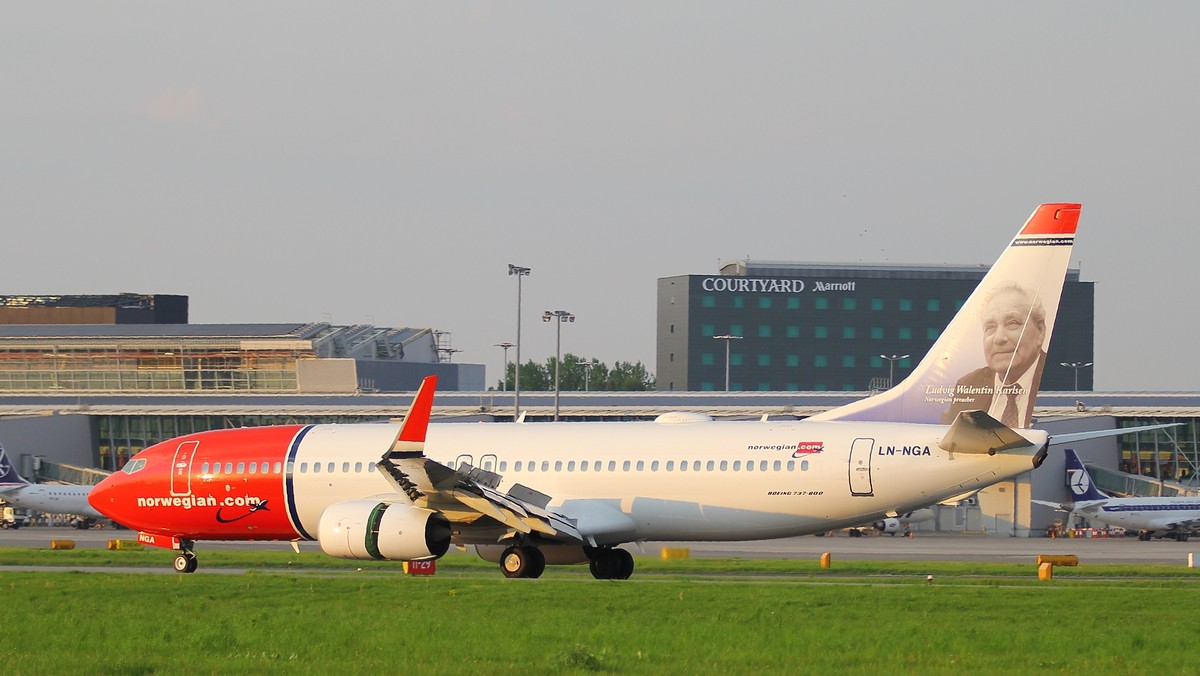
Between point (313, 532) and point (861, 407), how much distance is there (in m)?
11.9

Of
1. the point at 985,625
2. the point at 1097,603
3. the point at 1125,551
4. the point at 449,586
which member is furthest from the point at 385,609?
the point at 1125,551

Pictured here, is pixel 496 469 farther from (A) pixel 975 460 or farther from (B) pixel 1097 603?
(B) pixel 1097 603

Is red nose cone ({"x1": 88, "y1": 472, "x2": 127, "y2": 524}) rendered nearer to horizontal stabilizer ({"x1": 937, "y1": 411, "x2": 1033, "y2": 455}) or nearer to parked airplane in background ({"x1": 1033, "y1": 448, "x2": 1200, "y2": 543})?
horizontal stabilizer ({"x1": 937, "y1": 411, "x2": 1033, "y2": 455})

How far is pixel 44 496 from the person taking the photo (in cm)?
7869

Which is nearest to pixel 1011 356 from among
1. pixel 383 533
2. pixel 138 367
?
pixel 383 533

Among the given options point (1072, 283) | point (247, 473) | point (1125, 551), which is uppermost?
point (1072, 283)

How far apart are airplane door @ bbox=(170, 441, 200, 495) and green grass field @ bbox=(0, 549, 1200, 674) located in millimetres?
4248

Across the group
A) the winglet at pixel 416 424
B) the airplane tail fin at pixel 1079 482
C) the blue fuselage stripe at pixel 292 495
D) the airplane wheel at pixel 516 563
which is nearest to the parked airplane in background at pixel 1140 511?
the airplane tail fin at pixel 1079 482

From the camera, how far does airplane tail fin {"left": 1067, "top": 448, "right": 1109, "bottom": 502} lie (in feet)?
243

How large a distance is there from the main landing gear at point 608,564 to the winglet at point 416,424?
458cm

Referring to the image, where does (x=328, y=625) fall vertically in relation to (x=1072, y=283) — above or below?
below

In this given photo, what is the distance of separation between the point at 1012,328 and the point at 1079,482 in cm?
4898

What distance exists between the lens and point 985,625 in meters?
19.5

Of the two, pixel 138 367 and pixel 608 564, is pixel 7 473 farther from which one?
pixel 608 564
